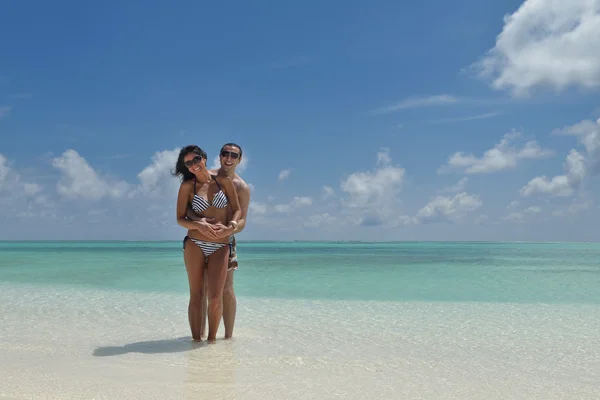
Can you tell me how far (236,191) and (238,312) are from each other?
314 cm

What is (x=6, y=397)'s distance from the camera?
3.37 m

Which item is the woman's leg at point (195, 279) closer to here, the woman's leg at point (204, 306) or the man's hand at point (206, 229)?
the woman's leg at point (204, 306)

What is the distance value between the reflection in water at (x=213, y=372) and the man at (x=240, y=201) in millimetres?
326

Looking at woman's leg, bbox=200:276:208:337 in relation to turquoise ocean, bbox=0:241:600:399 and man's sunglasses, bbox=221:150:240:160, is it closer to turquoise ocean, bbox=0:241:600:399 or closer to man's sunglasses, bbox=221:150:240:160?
turquoise ocean, bbox=0:241:600:399

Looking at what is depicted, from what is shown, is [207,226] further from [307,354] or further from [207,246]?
[307,354]

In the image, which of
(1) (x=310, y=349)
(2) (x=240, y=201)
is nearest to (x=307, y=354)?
(1) (x=310, y=349)

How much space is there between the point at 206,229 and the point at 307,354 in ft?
5.06

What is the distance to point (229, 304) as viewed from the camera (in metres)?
5.62

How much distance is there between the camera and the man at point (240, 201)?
16.9 feet

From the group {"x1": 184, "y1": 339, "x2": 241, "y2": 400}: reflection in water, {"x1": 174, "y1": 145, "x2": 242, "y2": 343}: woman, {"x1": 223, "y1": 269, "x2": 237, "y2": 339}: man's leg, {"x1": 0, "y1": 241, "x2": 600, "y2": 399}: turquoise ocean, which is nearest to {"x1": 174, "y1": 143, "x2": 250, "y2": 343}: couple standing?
{"x1": 174, "y1": 145, "x2": 242, "y2": 343}: woman

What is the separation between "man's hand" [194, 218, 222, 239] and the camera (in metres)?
4.95

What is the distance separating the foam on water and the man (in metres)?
0.30

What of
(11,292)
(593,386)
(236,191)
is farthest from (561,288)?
(11,292)

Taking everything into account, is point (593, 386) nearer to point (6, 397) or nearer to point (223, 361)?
point (223, 361)
